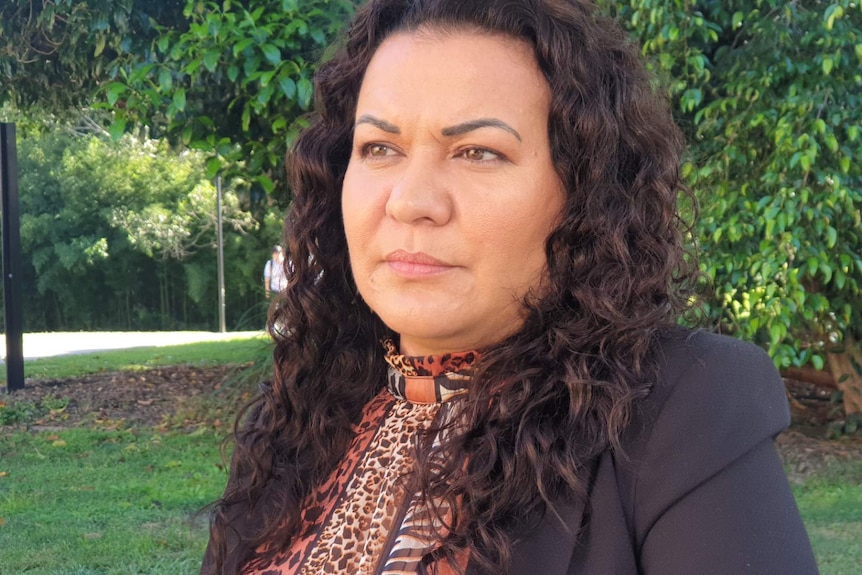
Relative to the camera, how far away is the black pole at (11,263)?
9.48 metres

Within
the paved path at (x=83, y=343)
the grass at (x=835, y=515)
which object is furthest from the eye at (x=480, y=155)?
the paved path at (x=83, y=343)

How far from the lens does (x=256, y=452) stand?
6.20 feet

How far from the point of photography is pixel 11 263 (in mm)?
9570

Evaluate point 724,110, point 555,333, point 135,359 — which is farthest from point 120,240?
point 555,333

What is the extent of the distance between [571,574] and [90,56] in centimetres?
742

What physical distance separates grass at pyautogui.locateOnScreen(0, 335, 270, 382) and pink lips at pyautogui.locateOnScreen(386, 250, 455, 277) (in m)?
8.05

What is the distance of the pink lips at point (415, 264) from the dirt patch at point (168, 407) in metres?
5.12

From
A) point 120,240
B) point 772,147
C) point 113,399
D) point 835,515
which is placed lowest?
point 120,240

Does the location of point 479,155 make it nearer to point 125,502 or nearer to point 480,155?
point 480,155

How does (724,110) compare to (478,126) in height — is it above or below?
below

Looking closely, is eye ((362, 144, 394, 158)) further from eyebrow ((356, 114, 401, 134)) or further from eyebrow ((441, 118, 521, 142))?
eyebrow ((441, 118, 521, 142))

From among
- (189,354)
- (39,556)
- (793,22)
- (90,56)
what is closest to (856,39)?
(793,22)

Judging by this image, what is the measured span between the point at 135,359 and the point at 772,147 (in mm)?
10363

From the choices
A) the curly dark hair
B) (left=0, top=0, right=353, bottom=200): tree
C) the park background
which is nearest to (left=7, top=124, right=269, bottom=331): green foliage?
the park background
